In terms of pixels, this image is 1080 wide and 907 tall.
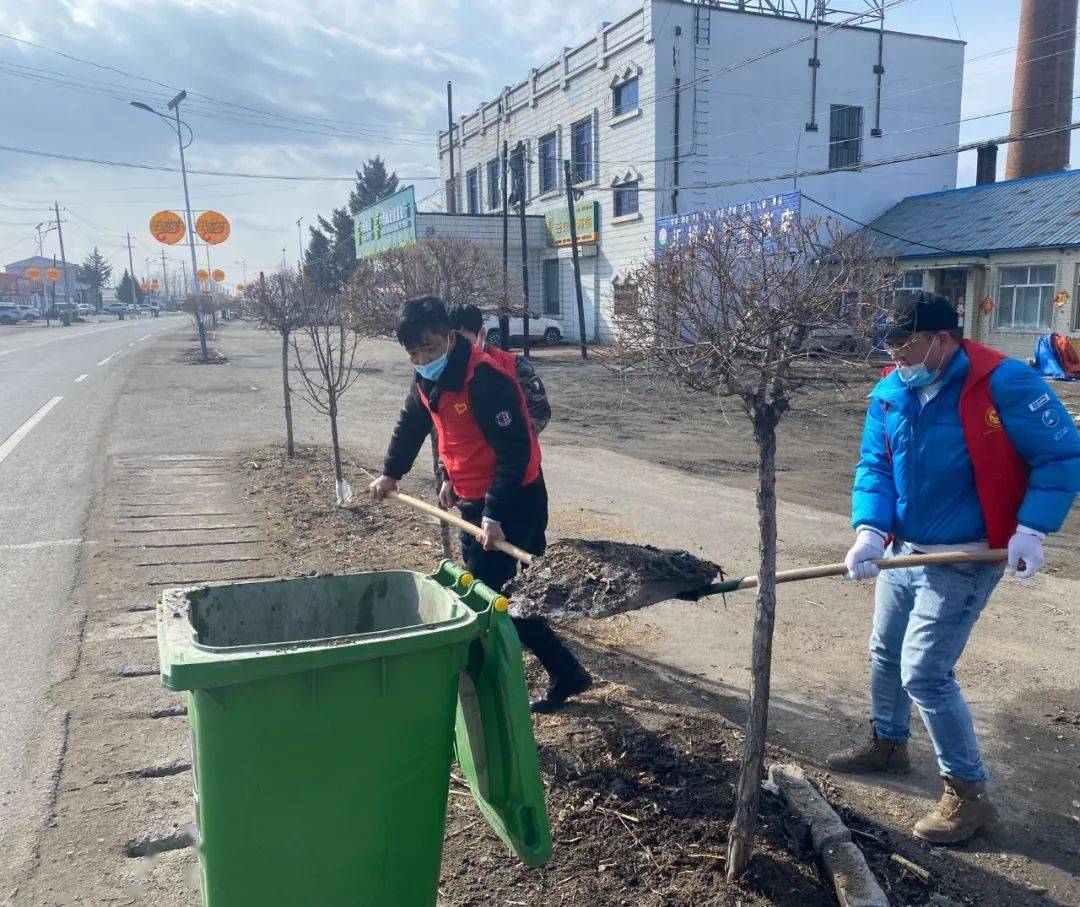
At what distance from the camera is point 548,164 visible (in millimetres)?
34438

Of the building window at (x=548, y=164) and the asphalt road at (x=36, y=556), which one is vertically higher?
the building window at (x=548, y=164)

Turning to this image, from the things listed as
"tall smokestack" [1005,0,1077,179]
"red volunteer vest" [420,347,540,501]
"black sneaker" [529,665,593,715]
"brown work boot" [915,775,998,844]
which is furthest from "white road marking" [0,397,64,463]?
"tall smokestack" [1005,0,1077,179]

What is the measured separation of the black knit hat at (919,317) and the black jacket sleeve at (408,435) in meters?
2.13

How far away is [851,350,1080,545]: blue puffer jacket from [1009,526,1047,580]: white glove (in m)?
0.04

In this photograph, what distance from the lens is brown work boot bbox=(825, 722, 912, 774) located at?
3371 mm

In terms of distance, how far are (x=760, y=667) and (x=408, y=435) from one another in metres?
2.19

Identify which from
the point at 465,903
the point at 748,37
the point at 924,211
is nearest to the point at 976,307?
the point at 924,211

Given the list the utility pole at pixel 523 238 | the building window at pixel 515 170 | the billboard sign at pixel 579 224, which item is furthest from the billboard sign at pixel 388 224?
the billboard sign at pixel 579 224

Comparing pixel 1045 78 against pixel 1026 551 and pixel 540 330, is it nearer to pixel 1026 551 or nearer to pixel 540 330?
pixel 540 330

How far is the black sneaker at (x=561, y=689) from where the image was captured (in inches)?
152

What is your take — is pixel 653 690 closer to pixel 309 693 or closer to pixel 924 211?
pixel 309 693

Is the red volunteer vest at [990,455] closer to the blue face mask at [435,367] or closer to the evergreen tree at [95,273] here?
the blue face mask at [435,367]

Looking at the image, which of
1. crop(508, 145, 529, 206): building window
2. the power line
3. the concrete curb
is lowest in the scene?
the concrete curb

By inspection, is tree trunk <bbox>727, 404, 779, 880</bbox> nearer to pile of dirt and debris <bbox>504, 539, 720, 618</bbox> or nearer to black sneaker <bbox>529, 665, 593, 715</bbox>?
pile of dirt and debris <bbox>504, 539, 720, 618</bbox>
